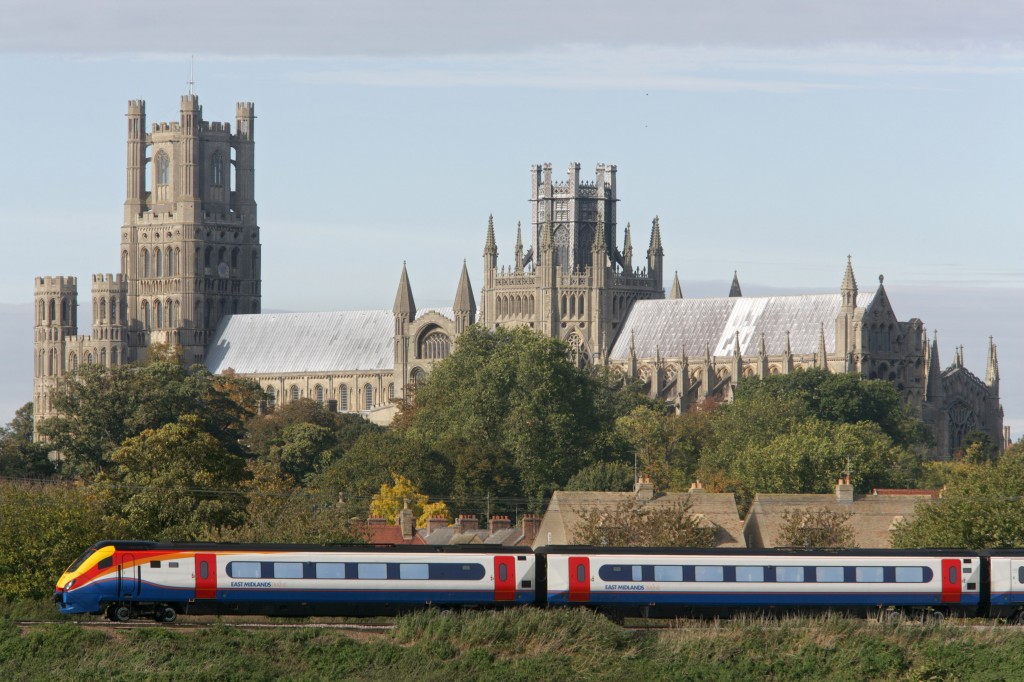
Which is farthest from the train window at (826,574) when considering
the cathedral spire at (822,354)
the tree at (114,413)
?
the cathedral spire at (822,354)

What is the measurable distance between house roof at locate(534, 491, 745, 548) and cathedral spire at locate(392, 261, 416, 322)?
356 ft

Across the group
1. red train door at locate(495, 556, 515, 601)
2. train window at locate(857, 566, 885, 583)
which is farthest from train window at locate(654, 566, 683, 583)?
train window at locate(857, 566, 885, 583)

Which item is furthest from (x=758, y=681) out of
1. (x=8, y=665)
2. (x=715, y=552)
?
(x=8, y=665)

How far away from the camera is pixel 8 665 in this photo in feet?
174

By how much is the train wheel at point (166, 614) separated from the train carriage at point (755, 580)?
8.80 metres

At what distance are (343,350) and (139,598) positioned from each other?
5626 inches

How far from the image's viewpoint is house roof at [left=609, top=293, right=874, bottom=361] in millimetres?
163250

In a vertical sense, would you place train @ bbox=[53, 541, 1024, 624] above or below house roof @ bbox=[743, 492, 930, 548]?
below

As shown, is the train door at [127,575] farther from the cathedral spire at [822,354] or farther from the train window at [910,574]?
the cathedral spire at [822,354]

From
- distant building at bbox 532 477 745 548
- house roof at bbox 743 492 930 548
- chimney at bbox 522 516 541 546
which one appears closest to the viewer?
distant building at bbox 532 477 745 548

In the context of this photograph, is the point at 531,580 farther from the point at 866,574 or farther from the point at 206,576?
the point at 866,574

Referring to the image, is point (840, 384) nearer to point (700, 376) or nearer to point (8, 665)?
point (700, 376)

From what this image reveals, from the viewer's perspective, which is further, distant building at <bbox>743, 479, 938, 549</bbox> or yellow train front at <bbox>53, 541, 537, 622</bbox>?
distant building at <bbox>743, 479, 938, 549</bbox>

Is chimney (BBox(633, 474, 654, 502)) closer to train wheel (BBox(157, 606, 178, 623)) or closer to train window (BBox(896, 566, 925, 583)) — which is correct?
train window (BBox(896, 566, 925, 583))
